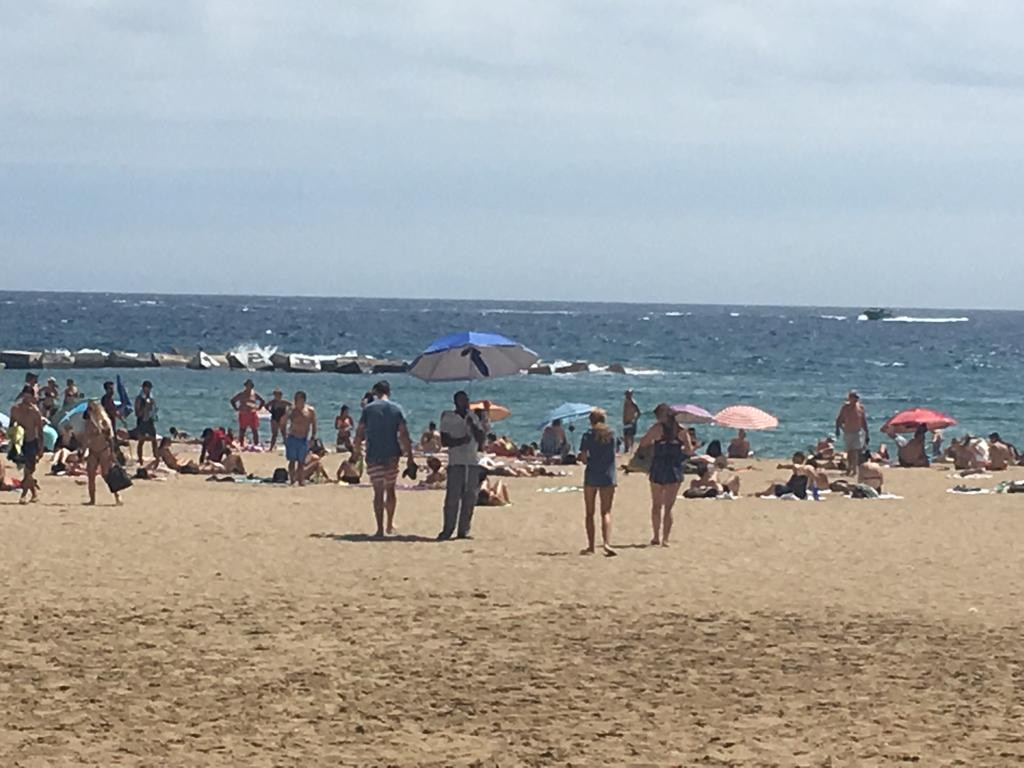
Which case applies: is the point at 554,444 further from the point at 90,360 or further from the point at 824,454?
the point at 90,360

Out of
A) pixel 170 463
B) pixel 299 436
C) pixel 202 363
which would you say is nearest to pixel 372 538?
pixel 299 436

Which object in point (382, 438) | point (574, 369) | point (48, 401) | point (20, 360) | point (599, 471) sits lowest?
→ point (20, 360)

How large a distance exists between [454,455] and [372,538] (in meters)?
1.09

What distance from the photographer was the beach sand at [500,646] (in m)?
8.06

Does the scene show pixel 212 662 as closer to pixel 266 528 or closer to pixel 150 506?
pixel 266 528

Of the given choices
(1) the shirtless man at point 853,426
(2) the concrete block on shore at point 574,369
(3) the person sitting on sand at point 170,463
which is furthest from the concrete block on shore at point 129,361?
(1) the shirtless man at point 853,426

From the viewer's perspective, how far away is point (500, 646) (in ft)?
33.2

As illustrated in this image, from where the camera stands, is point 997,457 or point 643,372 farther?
point 643,372

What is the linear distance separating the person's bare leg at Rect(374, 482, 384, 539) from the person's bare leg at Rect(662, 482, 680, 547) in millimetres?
2528

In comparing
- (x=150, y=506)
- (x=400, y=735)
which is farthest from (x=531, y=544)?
(x=400, y=735)

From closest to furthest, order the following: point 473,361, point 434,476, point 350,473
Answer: point 473,361 < point 434,476 < point 350,473

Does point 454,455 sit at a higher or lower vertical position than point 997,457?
higher

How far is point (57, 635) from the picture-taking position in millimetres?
10203

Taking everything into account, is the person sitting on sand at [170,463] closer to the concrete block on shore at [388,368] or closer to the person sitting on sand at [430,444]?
the person sitting on sand at [430,444]
